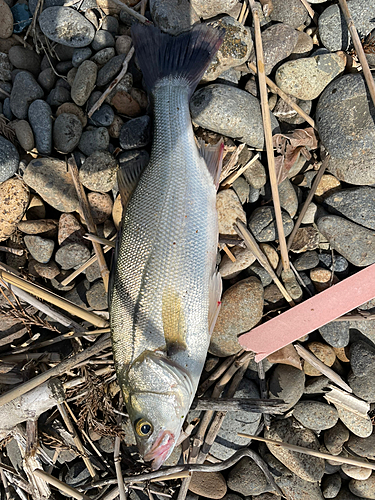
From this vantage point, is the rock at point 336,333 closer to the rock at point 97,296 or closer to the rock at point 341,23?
the rock at point 97,296

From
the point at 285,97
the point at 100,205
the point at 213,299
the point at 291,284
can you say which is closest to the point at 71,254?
the point at 100,205

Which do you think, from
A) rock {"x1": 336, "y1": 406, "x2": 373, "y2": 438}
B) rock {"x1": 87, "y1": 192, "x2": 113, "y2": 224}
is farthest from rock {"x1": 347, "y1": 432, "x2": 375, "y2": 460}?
rock {"x1": 87, "y1": 192, "x2": 113, "y2": 224}

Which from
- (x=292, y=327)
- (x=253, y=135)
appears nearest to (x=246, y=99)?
(x=253, y=135)

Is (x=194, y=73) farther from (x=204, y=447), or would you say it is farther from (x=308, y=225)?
(x=204, y=447)

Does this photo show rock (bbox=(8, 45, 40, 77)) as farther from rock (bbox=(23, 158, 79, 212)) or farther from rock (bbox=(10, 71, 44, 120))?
rock (bbox=(23, 158, 79, 212))

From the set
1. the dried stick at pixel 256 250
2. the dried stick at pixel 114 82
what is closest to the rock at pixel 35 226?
the dried stick at pixel 114 82

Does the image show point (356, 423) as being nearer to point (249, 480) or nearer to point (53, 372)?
point (249, 480)
